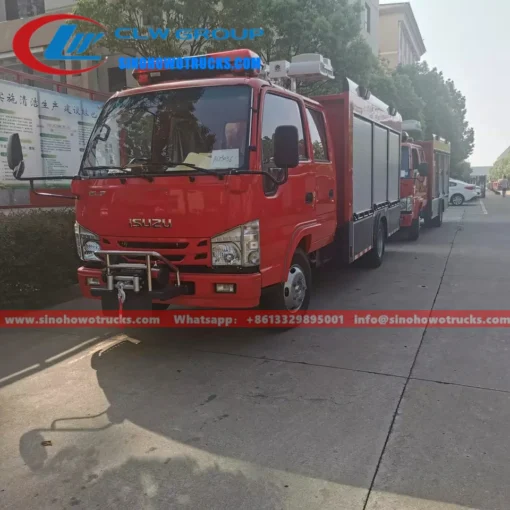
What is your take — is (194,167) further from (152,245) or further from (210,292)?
(210,292)

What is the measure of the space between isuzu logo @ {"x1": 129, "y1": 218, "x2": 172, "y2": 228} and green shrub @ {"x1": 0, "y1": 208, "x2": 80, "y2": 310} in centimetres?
217

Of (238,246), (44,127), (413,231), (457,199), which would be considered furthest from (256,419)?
(457,199)

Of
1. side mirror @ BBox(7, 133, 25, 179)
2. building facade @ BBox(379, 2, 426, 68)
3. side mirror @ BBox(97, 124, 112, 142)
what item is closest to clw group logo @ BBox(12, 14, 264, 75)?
side mirror @ BBox(97, 124, 112, 142)

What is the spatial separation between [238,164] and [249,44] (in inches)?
300

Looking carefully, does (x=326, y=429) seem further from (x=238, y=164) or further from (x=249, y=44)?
(x=249, y=44)

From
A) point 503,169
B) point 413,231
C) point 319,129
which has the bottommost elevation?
point 413,231

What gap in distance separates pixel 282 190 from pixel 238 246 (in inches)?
32.4

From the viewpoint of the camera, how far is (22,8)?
20.5 meters

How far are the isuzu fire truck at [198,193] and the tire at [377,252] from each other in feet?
11.2

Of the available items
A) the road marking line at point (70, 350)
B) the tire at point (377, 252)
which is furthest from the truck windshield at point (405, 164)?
the road marking line at point (70, 350)

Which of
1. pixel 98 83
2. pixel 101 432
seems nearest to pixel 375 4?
pixel 98 83

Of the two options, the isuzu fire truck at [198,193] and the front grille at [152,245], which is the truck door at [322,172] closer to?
the isuzu fire truck at [198,193]

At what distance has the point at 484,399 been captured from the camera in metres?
3.91

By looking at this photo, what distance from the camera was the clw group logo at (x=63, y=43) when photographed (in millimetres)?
11863
